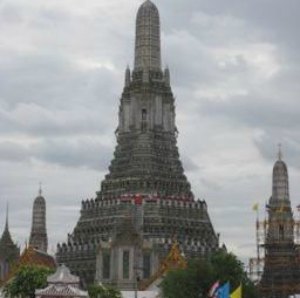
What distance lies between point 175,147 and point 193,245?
1546 centimetres

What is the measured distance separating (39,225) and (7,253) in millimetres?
12203

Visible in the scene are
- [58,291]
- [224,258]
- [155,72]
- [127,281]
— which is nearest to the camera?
[58,291]

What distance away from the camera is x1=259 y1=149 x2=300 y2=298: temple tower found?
12406cm

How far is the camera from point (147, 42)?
413ft

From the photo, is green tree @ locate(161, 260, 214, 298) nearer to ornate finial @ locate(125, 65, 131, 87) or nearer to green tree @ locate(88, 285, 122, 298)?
green tree @ locate(88, 285, 122, 298)

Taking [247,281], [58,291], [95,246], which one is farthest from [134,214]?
[58,291]

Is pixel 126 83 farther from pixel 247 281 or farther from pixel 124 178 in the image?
pixel 247 281

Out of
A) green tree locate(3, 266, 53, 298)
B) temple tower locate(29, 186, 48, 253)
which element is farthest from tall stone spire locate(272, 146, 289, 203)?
green tree locate(3, 266, 53, 298)

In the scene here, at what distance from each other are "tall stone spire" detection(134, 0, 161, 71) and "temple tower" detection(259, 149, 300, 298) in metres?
21.9

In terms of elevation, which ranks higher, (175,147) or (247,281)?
(175,147)

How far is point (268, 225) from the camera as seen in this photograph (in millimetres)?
130625

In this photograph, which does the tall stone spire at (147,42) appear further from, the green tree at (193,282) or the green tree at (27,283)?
the green tree at (27,283)

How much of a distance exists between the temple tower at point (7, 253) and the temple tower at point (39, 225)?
19.3 feet

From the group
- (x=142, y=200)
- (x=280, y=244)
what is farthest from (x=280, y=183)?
(x=142, y=200)
